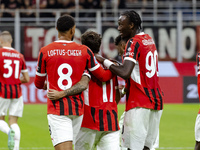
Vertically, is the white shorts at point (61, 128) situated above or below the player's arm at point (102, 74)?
below

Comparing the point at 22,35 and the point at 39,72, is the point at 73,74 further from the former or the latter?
the point at 22,35

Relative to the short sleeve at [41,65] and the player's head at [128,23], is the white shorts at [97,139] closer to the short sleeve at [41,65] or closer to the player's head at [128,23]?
the short sleeve at [41,65]

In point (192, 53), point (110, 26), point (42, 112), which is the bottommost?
point (42, 112)

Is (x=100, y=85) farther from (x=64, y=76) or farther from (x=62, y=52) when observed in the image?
(x=62, y=52)

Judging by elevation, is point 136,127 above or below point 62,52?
below

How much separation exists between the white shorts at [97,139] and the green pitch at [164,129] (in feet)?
12.7

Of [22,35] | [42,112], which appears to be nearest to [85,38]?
[42,112]

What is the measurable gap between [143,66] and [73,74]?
0.76 m

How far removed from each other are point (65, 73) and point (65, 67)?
61mm

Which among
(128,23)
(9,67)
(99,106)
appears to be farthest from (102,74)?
(9,67)

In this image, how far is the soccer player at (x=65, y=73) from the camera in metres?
4.75

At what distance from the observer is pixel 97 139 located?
5.10 meters

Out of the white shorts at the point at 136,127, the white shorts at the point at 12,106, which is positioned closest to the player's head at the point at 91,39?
the white shorts at the point at 136,127

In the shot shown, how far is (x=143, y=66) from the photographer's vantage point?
4988 millimetres
